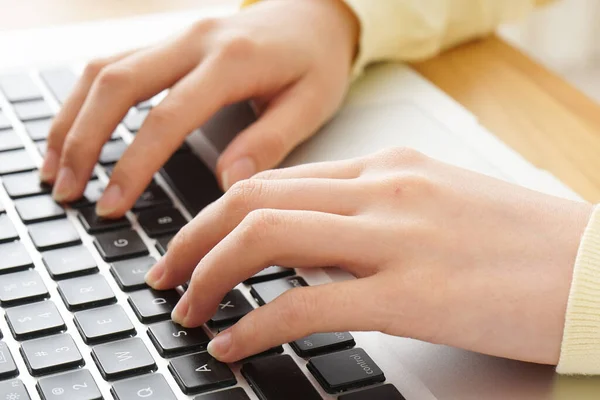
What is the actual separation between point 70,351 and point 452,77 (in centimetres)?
52

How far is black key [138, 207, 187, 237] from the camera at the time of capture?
2.09ft

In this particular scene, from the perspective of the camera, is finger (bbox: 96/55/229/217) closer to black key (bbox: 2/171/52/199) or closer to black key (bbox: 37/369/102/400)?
black key (bbox: 2/171/52/199)

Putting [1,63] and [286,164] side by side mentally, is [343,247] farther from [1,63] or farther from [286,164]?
[1,63]

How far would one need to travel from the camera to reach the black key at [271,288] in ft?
1.84

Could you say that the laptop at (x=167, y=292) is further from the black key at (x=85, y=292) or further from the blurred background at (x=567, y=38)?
the blurred background at (x=567, y=38)

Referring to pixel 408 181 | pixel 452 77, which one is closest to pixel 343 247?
pixel 408 181

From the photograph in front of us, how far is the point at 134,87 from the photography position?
0.71 metres

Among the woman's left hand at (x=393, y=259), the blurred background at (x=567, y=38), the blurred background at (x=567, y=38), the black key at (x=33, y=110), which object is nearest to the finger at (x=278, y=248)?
the woman's left hand at (x=393, y=259)

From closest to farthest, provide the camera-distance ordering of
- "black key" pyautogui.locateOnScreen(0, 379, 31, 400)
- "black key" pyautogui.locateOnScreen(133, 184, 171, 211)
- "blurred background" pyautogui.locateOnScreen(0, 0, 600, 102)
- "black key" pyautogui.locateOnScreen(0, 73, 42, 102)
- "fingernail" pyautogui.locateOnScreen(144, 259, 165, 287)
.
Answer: "black key" pyautogui.locateOnScreen(0, 379, 31, 400)
"fingernail" pyautogui.locateOnScreen(144, 259, 165, 287)
"black key" pyautogui.locateOnScreen(133, 184, 171, 211)
"black key" pyautogui.locateOnScreen(0, 73, 42, 102)
"blurred background" pyautogui.locateOnScreen(0, 0, 600, 102)

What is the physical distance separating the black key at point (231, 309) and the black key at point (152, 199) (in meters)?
0.14

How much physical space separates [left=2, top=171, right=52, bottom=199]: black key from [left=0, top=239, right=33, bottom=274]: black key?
0.24ft

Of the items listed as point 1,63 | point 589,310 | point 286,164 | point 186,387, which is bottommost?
point 589,310

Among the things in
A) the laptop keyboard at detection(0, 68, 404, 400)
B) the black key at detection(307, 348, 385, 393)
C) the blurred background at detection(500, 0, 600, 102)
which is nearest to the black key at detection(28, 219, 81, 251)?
the laptop keyboard at detection(0, 68, 404, 400)

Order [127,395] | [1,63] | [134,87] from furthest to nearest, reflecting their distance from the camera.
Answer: [1,63], [134,87], [127,395]
